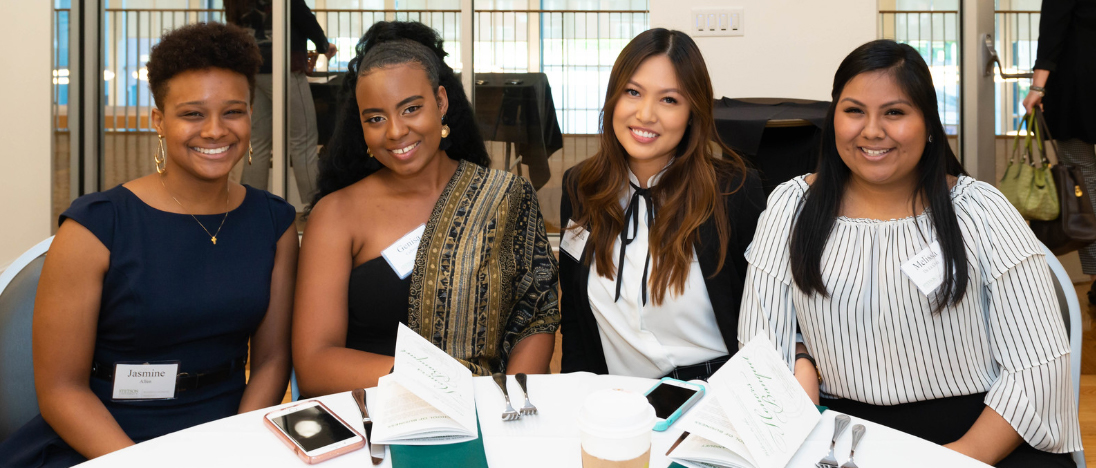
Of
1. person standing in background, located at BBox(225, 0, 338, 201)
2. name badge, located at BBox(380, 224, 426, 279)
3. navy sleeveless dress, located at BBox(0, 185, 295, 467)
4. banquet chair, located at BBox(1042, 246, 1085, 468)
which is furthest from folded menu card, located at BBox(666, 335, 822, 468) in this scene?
person standing in background, located at BBox(225, 0, 338, 201)

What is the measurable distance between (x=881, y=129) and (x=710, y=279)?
19.2 inches

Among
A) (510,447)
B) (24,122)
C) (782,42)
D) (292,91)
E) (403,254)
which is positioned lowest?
(510,447)

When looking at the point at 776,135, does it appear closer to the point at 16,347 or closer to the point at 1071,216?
the point at 1071,216

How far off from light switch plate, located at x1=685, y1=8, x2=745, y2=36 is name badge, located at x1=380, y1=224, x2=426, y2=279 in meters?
2.95

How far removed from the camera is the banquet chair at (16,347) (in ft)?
5.00

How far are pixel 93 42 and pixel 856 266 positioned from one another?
4.79 metres

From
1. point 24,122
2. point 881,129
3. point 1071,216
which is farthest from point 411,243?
point 24,122

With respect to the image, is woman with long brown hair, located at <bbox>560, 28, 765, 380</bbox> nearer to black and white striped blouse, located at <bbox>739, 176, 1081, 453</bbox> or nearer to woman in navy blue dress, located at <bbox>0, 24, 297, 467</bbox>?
black and white striped blouse, located at <bbox>739, 176, 1081, 453</bbox>

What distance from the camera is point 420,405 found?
1022 millimetres

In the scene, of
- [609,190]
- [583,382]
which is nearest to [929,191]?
[609,190]

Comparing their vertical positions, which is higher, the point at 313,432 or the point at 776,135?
the point at 776,135

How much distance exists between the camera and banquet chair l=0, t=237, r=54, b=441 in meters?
1.52

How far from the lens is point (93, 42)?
4.70 meters

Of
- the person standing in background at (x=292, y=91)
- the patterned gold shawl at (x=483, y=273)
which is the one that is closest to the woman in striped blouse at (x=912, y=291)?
the patterned gold shawl at (x=483, y=273)
